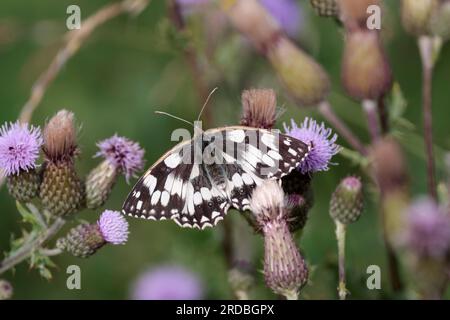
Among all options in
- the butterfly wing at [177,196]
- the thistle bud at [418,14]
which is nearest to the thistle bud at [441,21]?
the thistle bud at [418,14]

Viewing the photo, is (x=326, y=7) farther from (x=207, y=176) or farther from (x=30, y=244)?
(x=30, y=244)

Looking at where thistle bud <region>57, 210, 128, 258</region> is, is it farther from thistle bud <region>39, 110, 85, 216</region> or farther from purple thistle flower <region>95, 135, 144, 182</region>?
purple thistle flower <region>95, 135, 144, 182</region>

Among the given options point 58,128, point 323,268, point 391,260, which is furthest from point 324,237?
point 58,128

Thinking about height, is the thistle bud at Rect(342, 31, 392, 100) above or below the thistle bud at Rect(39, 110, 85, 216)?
above

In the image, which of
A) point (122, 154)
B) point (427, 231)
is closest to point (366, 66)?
point (122, 154)

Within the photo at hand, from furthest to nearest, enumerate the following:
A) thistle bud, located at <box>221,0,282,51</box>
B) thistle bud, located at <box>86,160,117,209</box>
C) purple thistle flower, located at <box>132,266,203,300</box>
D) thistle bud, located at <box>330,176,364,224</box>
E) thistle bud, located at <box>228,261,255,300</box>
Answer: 1. purple thistle flower, located at <box>132,266,203,300</box>
2. thistle bud, located at <box>221,0,282,51</box>
3. thistle bud, located at <box>228,261,255,300</box>
4. thistle bud, located at <box>86,160,117,209</box>
5. thistle bud, located at <box>330,176,364,224</box>

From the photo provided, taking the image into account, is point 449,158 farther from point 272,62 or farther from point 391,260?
point 272,62

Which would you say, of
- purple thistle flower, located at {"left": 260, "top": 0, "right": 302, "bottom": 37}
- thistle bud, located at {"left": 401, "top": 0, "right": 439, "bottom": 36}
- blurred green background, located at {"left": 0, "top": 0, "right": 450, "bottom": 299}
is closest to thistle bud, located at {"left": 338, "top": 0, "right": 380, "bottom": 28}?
thistle bud, located at {"left": 401, "top": 0, "right": 439, "bottom": 36}
